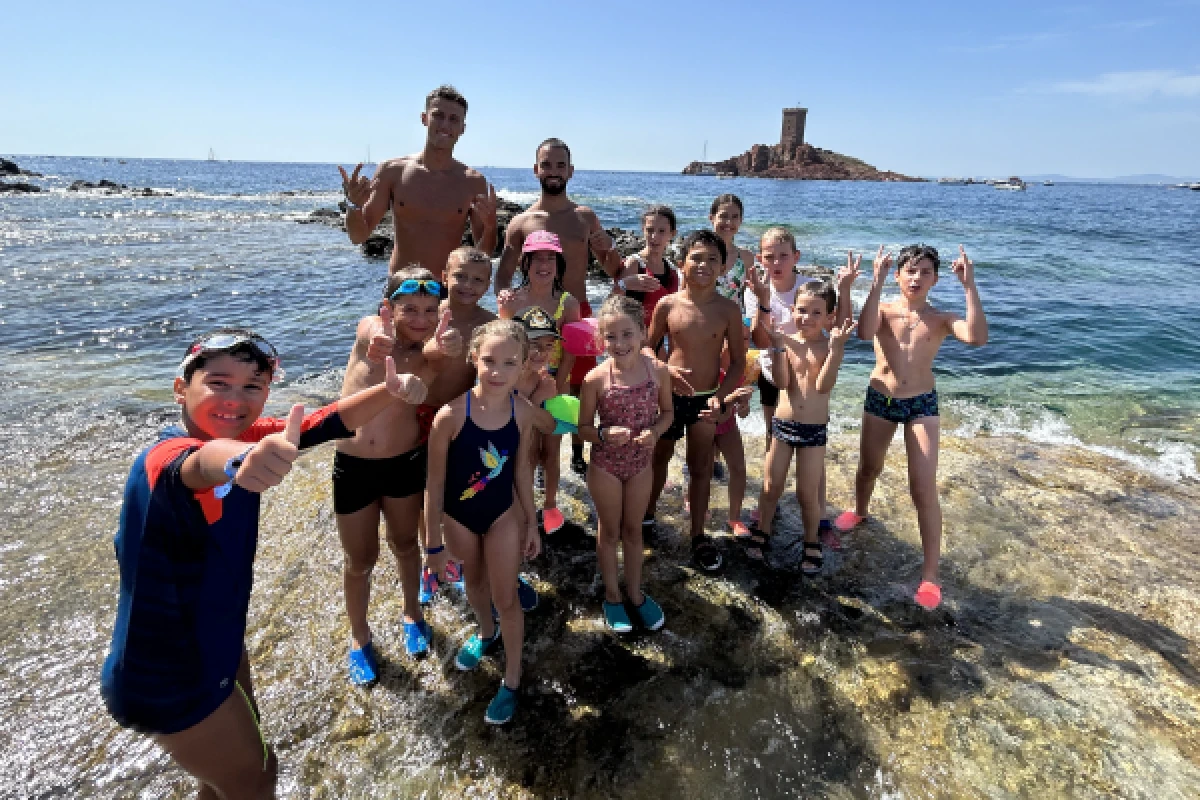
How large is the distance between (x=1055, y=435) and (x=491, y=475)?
313 inches

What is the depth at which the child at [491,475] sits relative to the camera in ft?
9.55

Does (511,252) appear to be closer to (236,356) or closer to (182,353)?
(236,356)

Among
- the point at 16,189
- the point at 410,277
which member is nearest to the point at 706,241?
the point at 410,277

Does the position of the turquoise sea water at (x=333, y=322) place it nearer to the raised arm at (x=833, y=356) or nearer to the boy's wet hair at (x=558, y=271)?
the raised arm at (x=833, y=356)

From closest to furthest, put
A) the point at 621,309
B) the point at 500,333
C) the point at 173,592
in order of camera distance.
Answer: the point at 173,592 → the point at 500,333 → the point at 621,309

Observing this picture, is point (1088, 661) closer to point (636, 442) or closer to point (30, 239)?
point (636, 442)

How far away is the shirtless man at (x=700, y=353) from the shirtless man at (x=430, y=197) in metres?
1.57

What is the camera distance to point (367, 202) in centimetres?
460

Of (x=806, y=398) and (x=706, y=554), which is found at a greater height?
(x=806, y=398)

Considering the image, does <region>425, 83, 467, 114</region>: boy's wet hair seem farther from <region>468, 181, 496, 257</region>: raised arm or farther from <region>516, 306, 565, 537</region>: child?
<region>516, 306, 565, 537</region>: child

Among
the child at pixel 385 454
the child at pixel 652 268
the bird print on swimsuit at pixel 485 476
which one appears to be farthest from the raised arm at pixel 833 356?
the child at pixel 385 454

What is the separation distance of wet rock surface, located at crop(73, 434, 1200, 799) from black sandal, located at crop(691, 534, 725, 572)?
0.11 metres

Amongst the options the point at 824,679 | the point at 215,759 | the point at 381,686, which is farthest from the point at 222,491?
the point at 824,679

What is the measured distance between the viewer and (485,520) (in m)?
3.02
